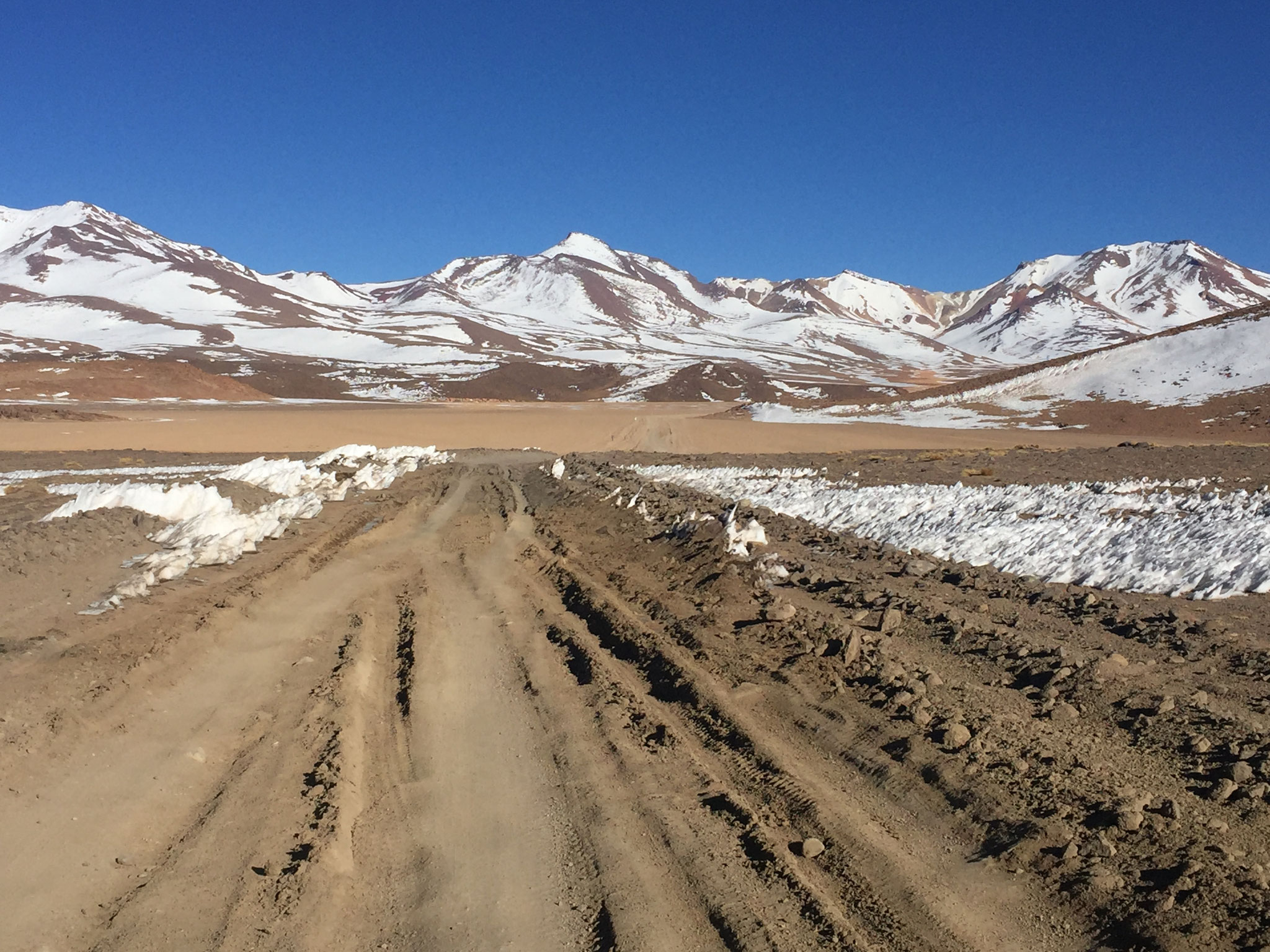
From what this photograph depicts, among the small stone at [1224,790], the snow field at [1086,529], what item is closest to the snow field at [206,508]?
the snow field at [1086,529]

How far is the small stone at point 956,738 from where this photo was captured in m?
5.14

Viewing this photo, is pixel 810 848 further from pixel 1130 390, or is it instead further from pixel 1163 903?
pixel 1130 390

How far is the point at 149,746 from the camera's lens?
18.0 ft

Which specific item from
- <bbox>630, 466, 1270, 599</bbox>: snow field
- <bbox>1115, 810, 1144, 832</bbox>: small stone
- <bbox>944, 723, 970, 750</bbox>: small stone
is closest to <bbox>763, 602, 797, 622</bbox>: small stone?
<bbox>944, 723, 970, 750</bbox>: small stone

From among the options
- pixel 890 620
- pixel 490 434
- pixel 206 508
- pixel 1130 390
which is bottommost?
pixel 890 620

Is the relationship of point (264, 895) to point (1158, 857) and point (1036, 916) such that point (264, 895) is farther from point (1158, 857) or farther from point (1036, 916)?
point (1158, 857)

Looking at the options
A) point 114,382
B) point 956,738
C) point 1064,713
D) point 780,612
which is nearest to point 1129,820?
point 956,738

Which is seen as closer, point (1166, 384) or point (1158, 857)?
point (1158, 857)

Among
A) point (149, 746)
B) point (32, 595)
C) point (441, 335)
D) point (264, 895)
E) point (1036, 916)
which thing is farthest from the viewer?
point (441, 335)

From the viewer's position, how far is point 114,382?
78.4 metres

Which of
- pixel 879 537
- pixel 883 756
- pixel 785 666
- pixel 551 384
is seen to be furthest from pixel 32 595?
pixel 551 384

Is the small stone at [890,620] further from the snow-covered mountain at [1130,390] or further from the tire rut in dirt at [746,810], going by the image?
the snow-covered mountain at [1130,390]

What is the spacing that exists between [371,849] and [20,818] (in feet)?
6.69

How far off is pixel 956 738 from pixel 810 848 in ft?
4.97
